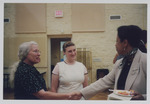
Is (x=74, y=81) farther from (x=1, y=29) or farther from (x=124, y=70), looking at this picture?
(x=1, y=29)

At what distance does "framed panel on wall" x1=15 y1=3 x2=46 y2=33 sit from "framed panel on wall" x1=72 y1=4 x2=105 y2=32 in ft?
2.86

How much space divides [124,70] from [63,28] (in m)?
2.54

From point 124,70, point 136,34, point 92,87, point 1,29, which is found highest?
point 1,29

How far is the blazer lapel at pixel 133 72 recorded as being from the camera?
3.82 ft

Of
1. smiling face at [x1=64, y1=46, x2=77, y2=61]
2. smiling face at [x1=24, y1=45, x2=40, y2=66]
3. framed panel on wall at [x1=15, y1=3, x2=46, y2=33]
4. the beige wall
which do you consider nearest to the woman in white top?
smiling face at [x1=64, y1=46, x2=77, y2=61]

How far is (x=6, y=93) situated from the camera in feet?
5.92

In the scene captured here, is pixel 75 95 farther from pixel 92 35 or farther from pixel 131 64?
A: pixel 92 35

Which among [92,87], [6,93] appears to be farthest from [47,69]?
[92,87]

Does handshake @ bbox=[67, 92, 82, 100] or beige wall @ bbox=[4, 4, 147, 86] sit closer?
handshake @ bbox=[67, 92, 82, 100]

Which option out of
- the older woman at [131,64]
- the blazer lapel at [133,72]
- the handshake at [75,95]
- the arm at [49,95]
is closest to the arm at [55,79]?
the arm at [49,95]

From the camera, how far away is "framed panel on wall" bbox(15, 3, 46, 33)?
2.52m

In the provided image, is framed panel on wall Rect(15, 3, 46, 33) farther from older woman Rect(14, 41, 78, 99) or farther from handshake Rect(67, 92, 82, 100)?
handshake Rect(67, 92, 82, 100)

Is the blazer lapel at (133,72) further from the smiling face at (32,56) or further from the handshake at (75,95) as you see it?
the smiling face at (32,56)

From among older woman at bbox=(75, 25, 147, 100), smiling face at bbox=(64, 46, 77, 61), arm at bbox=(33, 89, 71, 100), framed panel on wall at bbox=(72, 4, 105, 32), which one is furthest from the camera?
framed panel on wall at bbox=(72, 4, 105, 32)
